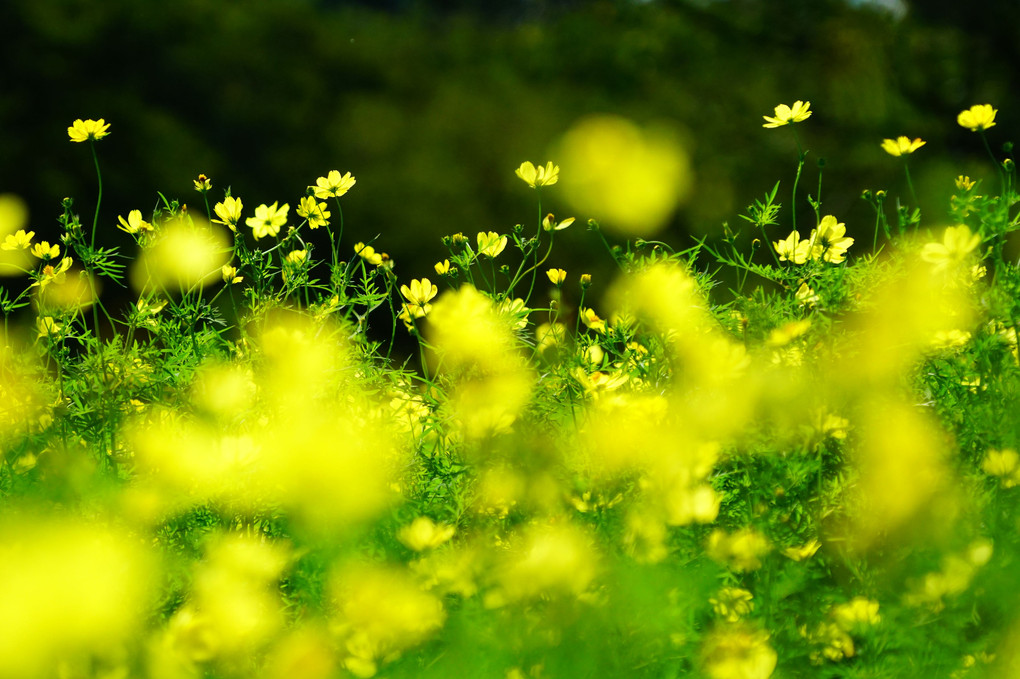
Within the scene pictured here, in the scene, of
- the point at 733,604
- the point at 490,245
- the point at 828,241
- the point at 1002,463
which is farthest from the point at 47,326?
the point at 1002,463

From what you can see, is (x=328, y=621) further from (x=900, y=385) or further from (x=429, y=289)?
(x=900, y=385)

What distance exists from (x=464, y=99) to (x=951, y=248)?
3525 mm

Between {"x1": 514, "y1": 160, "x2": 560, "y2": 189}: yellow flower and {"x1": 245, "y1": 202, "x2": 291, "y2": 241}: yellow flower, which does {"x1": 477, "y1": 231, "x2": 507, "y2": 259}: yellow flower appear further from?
{"x1": 245, "y1": 202, "x2": 291, "y2": 241}: yellow flower

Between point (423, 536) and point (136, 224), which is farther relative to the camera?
point (136, 224)

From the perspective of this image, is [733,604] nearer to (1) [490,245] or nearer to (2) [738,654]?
(2) [738,654]

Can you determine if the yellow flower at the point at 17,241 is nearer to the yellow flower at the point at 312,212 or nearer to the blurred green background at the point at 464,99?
the yellow flower at the point at 312,212

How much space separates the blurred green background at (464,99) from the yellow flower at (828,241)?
2585mm

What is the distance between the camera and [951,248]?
1225 millimetres

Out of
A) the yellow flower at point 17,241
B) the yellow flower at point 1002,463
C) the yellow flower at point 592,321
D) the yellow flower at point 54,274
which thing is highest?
the yellow flower at point 17,241

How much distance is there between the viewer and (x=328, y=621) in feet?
3.63

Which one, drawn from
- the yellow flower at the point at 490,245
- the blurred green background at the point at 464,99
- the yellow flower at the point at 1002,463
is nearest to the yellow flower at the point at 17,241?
the yellow flower at the point at 490,245

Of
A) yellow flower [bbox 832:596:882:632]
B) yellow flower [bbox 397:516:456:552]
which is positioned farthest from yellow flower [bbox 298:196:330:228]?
yellow flower [bbox 832:596:882:632]

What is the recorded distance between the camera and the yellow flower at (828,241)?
1.47m

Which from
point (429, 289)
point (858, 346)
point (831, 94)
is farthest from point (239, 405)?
point (831, 94)
